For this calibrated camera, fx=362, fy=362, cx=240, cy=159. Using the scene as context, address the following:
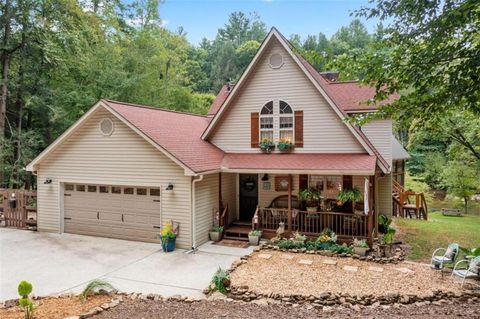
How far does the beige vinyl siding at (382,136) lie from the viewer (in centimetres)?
1309

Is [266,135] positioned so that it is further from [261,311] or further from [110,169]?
[261,311]

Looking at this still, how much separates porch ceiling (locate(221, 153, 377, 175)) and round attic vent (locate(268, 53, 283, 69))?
10.7 feet

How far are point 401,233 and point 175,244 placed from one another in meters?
8.72

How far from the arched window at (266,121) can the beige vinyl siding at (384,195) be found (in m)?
4.62

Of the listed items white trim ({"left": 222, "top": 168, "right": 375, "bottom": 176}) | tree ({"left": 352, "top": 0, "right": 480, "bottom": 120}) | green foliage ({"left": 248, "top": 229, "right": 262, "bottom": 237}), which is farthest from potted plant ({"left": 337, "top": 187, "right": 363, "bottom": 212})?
tree ({"left": 352, "top": 0, "right": 480, "bottom": 120})

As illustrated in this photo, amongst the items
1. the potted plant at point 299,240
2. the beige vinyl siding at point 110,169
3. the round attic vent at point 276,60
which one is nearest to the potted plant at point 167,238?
the beige vinyl siding at point 110,169

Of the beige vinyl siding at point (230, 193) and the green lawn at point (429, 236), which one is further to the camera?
the beige vinyl siding at point (230, 193)

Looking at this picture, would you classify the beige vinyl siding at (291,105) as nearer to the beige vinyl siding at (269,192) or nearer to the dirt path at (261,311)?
the beige vinyl siding at (269,192)

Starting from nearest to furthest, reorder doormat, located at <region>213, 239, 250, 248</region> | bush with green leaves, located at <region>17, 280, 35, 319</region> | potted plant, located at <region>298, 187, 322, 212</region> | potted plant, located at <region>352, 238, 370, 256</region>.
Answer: bush with green leaves, located at <region>17, 280, 35, 319</region> → potted plant, located at <region>352, 238, 370, 256</region> → doormat, located at <region>213, 239, 250, 248</region> → potted plant, located at <region>298, 187, 322, 212</region>

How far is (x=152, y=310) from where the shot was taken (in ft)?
22.1

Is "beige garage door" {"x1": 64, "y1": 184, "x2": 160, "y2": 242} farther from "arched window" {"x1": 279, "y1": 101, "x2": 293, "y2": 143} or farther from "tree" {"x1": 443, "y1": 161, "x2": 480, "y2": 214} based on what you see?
"tree" {"x1": 443, "y1": 161, "x2": 480, "y2": 214}

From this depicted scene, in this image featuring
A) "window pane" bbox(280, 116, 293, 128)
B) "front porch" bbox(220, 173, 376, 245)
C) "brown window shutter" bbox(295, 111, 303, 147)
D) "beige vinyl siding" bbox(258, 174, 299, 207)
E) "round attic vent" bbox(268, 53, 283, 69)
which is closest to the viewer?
"front porch" bbox(220, 173, 376, 245)

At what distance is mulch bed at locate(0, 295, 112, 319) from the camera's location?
6566 mm

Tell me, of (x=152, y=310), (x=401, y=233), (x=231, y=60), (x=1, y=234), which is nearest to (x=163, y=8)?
(x=231, y=60)
